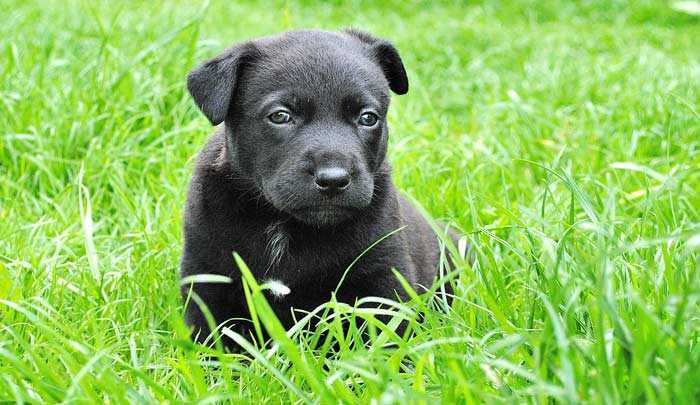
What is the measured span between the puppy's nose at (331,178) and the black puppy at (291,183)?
0.03ft

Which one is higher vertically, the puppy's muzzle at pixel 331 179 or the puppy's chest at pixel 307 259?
the puppy's muzzle at pixel 331 179

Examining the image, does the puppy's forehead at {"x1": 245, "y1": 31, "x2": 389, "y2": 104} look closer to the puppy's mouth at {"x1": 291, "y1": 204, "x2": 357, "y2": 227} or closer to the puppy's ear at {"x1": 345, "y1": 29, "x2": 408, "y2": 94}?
the puppy's ear at {"x1": 345, "y1": 29, "x2": 408, "y2": 94}

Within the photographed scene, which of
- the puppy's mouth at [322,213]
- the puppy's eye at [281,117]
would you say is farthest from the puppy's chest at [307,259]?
the puppy's eye at [281,117]

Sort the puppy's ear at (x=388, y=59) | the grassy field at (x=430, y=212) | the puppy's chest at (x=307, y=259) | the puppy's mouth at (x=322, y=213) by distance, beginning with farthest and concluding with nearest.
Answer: the puppy's ear at (x=388, y=59), the puppy's chest at (x=307, y=259), the puppy's mouth at (x=322, y=213), the grassy field at (x=430, y=212)

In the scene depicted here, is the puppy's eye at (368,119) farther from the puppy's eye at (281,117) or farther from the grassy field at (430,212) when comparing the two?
the grassy field at (430,212)

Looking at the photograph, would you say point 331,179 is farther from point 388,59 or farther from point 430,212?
point 430,212

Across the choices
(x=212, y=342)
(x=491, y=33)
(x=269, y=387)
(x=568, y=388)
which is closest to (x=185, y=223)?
(x=212, y=342)

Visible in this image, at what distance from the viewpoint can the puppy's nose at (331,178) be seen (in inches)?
115

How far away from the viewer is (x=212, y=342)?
3.15 meters

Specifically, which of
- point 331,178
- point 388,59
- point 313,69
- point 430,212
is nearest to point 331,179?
point 331,178

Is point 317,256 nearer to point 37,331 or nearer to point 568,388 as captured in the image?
point 37,331

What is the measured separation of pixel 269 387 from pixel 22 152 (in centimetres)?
263

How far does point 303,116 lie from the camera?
3.11 m

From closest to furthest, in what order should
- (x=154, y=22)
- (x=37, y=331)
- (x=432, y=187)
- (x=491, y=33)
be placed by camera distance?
(x=37, y=331) → (x=432, y=187) → (x=154, y=22) → (x=491, y=33)
